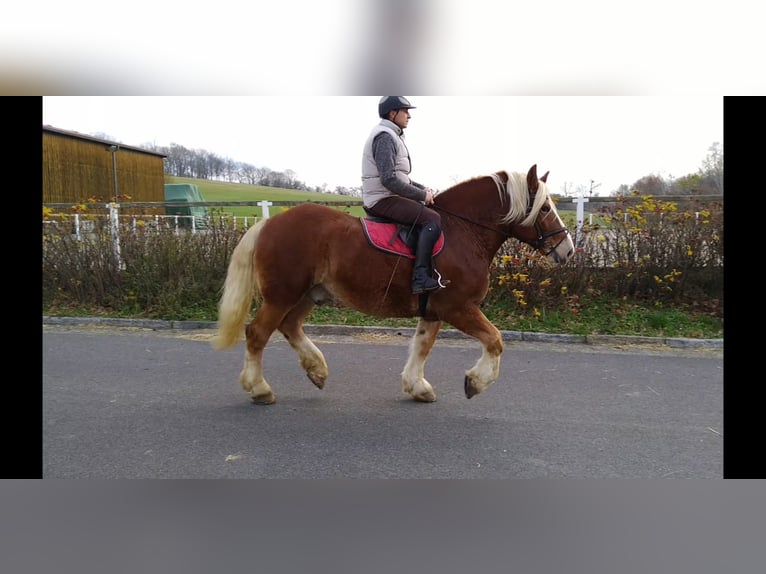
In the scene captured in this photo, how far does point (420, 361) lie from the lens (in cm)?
459

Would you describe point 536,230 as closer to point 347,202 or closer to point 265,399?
point 265,399

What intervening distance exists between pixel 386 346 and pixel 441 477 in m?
3.65

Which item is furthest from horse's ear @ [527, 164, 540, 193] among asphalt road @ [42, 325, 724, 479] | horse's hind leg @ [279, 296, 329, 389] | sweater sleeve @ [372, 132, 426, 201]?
horse's hind leg @ [279, 296, 329, 389]

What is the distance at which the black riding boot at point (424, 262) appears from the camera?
3988mm

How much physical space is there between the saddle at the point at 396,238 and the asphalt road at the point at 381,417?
1.39 m

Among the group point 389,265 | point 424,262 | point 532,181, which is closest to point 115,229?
point 389,265

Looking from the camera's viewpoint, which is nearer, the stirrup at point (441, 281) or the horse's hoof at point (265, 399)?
the stirrup at point (441, 281)

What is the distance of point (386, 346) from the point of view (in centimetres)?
680

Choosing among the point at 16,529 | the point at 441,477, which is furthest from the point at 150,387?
the point at 441,477

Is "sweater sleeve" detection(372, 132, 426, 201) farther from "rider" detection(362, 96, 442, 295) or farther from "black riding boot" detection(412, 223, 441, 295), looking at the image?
"black riding boot" detection(412, 223, 441, 295)

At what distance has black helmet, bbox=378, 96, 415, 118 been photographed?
3760 millimetres

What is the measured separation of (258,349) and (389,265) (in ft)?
4.50

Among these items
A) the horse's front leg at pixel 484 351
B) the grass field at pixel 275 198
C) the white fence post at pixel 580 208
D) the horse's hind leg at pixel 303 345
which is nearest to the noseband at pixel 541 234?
the horse's front leg at pixel 484 351

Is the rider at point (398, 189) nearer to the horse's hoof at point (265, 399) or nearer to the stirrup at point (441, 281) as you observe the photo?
the stirrup at point (441, 281)
